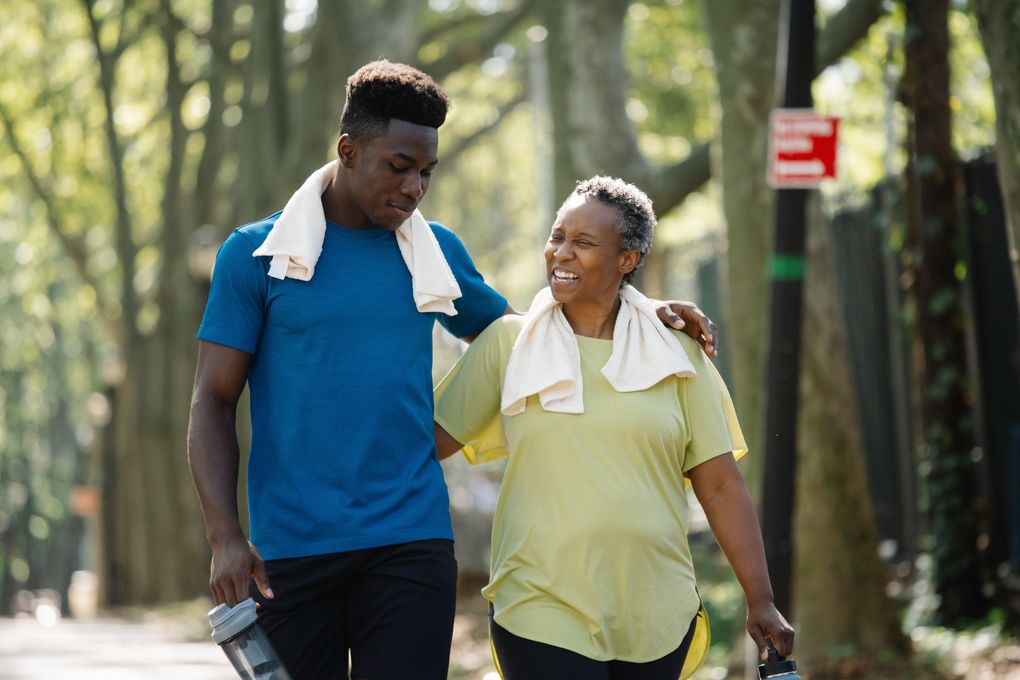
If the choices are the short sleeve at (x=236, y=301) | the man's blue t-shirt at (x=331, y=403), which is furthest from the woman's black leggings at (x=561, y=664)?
the short sleeve at (x=236, y=301)

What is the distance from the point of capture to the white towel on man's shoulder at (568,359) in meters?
4.34

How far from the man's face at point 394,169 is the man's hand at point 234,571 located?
91 cm

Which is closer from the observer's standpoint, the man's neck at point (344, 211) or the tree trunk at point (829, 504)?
the man's neck at point (344, 211)

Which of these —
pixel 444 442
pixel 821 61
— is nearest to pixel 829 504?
pixel 821 61

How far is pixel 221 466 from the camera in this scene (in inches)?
166

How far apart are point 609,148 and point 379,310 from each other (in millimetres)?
7258

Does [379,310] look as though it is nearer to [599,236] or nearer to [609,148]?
[599,236]

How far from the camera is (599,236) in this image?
4.42 m

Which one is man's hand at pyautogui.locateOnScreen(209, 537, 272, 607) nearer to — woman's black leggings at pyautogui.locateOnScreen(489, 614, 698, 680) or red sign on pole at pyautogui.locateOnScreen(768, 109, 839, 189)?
woman's black leggings at pyautogui.locateOnScreen(489, 614, 698, 680)

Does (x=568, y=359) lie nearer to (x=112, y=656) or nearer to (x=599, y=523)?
(x=599, y=523)

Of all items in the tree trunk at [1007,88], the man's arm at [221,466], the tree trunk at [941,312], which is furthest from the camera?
the tree trunk at [941,312]

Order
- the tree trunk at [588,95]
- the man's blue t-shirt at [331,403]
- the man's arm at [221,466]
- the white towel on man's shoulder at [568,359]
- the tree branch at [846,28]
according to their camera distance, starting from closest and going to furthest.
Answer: the man's arm at [221,466]
the man's blue t-shirt at [331,403]
the white towel on man's shoulder at [568,359]
the tree branch at [846,28]
the tree trunk at [588,95]

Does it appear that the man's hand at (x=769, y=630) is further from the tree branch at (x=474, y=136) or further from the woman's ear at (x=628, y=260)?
the tree branch at (x=474, y=136)

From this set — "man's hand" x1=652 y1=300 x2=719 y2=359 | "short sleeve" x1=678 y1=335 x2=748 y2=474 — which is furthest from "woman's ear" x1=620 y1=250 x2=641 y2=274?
"short sleeve" x1=678 y1=335 x2=748 y2=474
